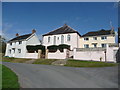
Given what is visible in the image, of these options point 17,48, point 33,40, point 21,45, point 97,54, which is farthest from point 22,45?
point 97,54

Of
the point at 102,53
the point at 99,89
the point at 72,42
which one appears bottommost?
the point at 99,89

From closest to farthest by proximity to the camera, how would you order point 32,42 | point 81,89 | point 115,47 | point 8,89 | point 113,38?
point 8,89
point 81,89
point 115,47
point 113,38
point 32,42

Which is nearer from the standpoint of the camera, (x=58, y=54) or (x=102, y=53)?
(x=102, y=53)

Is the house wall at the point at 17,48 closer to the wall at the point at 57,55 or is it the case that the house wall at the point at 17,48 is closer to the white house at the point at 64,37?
the white house at the point at 64,37

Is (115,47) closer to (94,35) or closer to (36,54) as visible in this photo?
(94,35)

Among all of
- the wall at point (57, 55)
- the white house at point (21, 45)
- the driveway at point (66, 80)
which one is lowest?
the driveway at point (66, 80)

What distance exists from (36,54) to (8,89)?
23.9 m

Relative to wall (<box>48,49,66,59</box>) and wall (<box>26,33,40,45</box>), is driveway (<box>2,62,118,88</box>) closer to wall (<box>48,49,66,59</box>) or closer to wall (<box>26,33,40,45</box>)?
wall (<box>48,49,66,59</box>)

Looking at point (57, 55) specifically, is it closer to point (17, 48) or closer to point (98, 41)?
point (98, 41)

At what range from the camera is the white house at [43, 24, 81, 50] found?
34.2 metres

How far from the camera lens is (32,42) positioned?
138 ft

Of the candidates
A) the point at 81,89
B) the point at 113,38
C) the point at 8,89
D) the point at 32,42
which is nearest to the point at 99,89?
the point at 81,89

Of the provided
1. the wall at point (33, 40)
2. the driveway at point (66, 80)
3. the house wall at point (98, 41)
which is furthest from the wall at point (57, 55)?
the driveway at point (66, 80)

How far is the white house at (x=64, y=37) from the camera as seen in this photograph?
34181 mm
